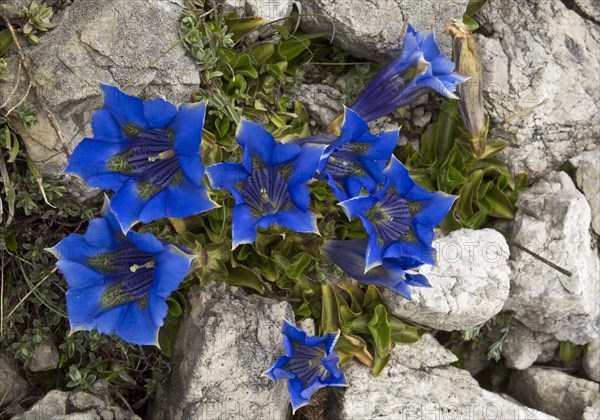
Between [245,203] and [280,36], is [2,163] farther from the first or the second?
[280,36]

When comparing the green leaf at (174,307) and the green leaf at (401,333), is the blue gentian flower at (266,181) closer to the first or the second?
the green leaf at (174,307)

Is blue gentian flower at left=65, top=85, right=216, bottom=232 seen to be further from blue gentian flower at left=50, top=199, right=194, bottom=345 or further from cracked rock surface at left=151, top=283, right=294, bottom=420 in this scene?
Result: cracked rock surface at left=151, top=283, right=294, bottom=420

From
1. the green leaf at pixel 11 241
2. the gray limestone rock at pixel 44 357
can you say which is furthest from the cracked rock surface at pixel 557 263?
the green leaf at pixel 11 241

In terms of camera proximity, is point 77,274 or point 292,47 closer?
point 77,274

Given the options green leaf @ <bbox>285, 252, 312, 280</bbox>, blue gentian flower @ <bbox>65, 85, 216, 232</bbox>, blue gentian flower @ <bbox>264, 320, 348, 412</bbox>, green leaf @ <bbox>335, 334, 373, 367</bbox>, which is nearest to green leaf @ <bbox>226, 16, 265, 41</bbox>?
blue gentian flower @ <bbox>65, 85, 216, 232</bbox>

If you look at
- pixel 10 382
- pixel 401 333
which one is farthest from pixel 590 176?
pixel 10 382

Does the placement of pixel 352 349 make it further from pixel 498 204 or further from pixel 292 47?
pixel 292 47

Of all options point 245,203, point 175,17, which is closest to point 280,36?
point 175,17
